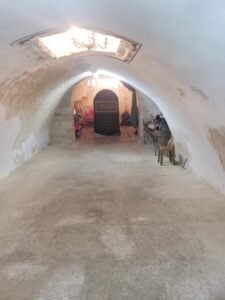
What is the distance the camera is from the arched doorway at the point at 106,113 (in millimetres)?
11047

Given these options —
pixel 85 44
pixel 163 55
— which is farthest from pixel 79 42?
pixel 163 55

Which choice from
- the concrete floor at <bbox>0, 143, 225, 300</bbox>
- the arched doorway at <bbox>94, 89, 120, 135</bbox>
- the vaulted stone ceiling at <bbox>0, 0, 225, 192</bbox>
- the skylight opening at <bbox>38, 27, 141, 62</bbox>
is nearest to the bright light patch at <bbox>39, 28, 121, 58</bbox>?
the skylight opening at <bbox>38, 27, 141, 62</bbox>

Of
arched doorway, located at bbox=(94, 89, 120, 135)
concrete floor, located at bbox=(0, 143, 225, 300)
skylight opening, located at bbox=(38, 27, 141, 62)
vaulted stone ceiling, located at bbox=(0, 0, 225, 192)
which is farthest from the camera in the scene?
arched doorway, located at bbox=(94, 89, 120, 135)

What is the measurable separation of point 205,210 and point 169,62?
1.84 m

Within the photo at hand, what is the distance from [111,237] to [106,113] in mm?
8934

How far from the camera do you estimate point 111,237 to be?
2939 millimetres

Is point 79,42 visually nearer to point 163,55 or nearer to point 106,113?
point 163,55

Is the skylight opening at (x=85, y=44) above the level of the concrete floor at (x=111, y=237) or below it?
above

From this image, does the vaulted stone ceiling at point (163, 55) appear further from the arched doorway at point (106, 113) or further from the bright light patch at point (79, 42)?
the arched doorway at point (106, 113)

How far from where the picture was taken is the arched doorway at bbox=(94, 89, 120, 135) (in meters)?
11.0

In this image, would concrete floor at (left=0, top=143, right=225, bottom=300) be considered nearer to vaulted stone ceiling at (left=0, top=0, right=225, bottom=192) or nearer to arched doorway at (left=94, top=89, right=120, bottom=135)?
vaulted stone ceiling at (left=0, top=0, right=225, bottom=192)

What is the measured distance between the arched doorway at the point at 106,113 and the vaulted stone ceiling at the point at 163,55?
5.87 meters

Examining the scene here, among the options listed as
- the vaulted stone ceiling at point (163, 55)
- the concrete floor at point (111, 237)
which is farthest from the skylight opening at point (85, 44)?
the concrete floor at point (111, 237)

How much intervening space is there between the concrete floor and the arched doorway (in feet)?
19.2
